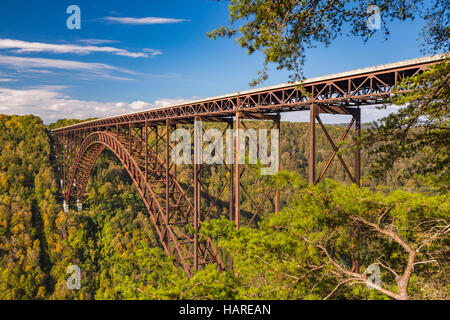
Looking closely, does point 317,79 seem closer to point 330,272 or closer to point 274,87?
point 274,87

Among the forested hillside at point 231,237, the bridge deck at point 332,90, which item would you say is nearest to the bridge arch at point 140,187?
the forested hillside at point 231,237

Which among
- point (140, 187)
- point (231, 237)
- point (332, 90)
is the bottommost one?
point (231, 237)

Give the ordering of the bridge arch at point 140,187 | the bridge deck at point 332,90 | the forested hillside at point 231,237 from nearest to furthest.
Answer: the forested hillside at point 231,237 → the bridge deck at point 332,90 → the bridge arch at point 140,187

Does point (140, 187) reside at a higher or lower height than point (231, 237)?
higher

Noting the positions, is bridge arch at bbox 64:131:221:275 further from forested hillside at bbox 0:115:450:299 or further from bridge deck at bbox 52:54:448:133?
bridge deck at bbox 52:54:448:133

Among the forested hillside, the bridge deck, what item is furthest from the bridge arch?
the bridge deck

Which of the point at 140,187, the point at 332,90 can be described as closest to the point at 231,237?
the point at 332,90

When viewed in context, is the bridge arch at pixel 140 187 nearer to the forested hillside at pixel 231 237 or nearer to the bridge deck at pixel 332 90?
the forested hillside at pixel 231 237

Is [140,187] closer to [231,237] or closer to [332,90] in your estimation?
[231,237]
